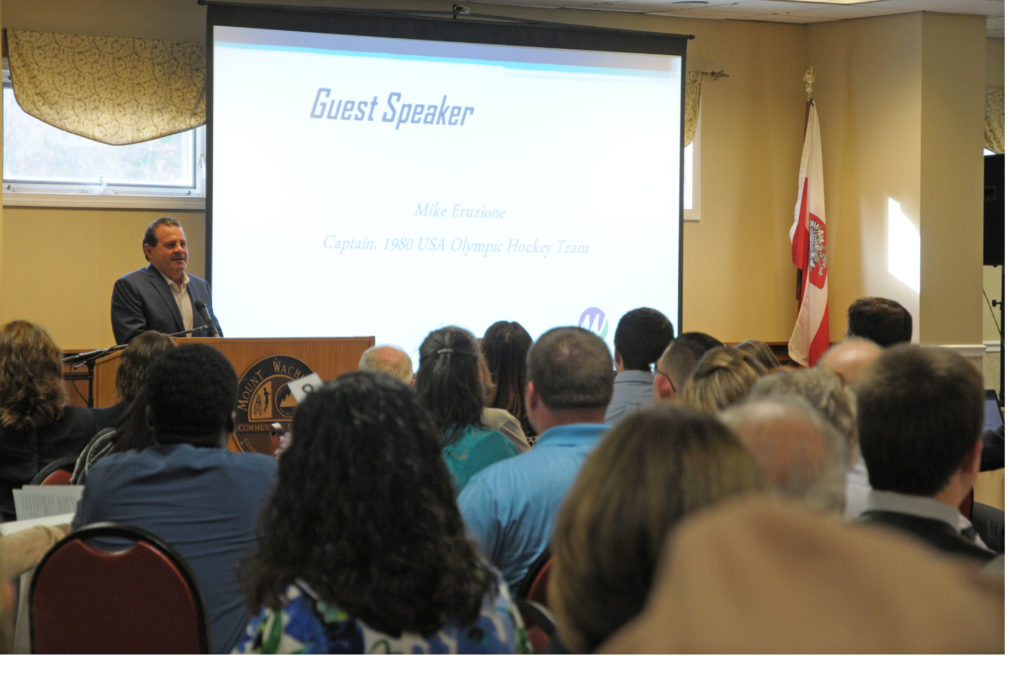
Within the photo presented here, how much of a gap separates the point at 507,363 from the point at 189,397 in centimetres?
185

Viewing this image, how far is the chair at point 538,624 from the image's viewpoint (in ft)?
5.13

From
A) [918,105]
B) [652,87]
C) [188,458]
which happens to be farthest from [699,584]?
[918,105]

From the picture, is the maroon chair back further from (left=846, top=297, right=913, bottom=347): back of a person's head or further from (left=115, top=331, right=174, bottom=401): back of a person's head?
(left=846, top=297, right=913, bottom=347): back of a person's head

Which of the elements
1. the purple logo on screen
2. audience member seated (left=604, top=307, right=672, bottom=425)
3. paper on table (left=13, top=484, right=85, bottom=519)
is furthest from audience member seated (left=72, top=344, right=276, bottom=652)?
the purple logo on screen

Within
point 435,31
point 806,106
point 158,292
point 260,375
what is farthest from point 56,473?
point 806,106

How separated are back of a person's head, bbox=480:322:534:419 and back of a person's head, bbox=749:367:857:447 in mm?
1752

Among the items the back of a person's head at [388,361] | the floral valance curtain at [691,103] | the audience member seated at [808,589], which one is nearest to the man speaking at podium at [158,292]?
the back of a person's head at [388,361]

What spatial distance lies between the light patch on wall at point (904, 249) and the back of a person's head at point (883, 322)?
3.23 metres

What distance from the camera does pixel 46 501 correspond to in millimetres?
2414

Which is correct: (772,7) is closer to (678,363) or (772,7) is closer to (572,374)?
(678,363)

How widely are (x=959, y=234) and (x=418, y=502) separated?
6814mm

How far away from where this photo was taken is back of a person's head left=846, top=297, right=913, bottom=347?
4143 mm

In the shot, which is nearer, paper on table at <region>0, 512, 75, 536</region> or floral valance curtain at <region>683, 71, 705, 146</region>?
paper on table at <region>0, 512, 75, 536</region>
